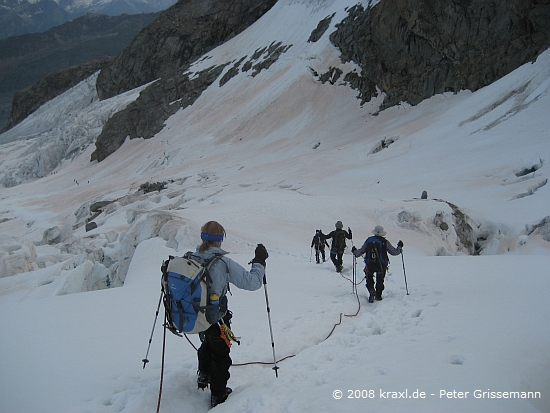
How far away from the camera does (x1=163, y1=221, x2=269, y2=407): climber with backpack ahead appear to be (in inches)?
129

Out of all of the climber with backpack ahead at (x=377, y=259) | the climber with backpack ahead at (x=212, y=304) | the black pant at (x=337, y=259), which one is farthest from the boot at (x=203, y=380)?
the black pant at (x=337, y=259)

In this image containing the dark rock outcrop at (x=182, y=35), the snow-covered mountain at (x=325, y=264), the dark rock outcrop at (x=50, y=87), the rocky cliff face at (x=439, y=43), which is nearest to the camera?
the snow-covered mountain at (x=325, y=264)

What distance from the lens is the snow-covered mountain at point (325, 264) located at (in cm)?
349

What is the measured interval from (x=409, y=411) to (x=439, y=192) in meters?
16.7

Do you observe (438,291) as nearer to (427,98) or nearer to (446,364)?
(446,364)

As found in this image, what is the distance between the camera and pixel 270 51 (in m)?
50.7

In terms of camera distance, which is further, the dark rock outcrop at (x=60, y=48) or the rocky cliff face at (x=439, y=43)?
the dark rock outcrop at (x=60, y=48)

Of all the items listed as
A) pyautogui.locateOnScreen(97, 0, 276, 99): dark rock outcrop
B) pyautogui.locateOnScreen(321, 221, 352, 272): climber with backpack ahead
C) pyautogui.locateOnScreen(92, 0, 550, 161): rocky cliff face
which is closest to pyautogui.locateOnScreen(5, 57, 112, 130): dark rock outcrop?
pyautogui.locateOnScreen(97, 0, 276, 99): dark rock outcrop

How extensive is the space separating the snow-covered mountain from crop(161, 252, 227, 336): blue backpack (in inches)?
30.8

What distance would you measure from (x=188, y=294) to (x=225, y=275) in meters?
0.37

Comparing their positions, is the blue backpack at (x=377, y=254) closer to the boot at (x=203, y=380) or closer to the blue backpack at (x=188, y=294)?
the boot at (x=203, y=380)

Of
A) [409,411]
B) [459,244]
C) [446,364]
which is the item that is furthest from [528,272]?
[459,244]

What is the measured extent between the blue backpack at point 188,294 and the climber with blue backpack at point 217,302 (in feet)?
0.21

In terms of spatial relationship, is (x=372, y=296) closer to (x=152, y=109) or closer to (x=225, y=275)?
(x=225, y=275)
